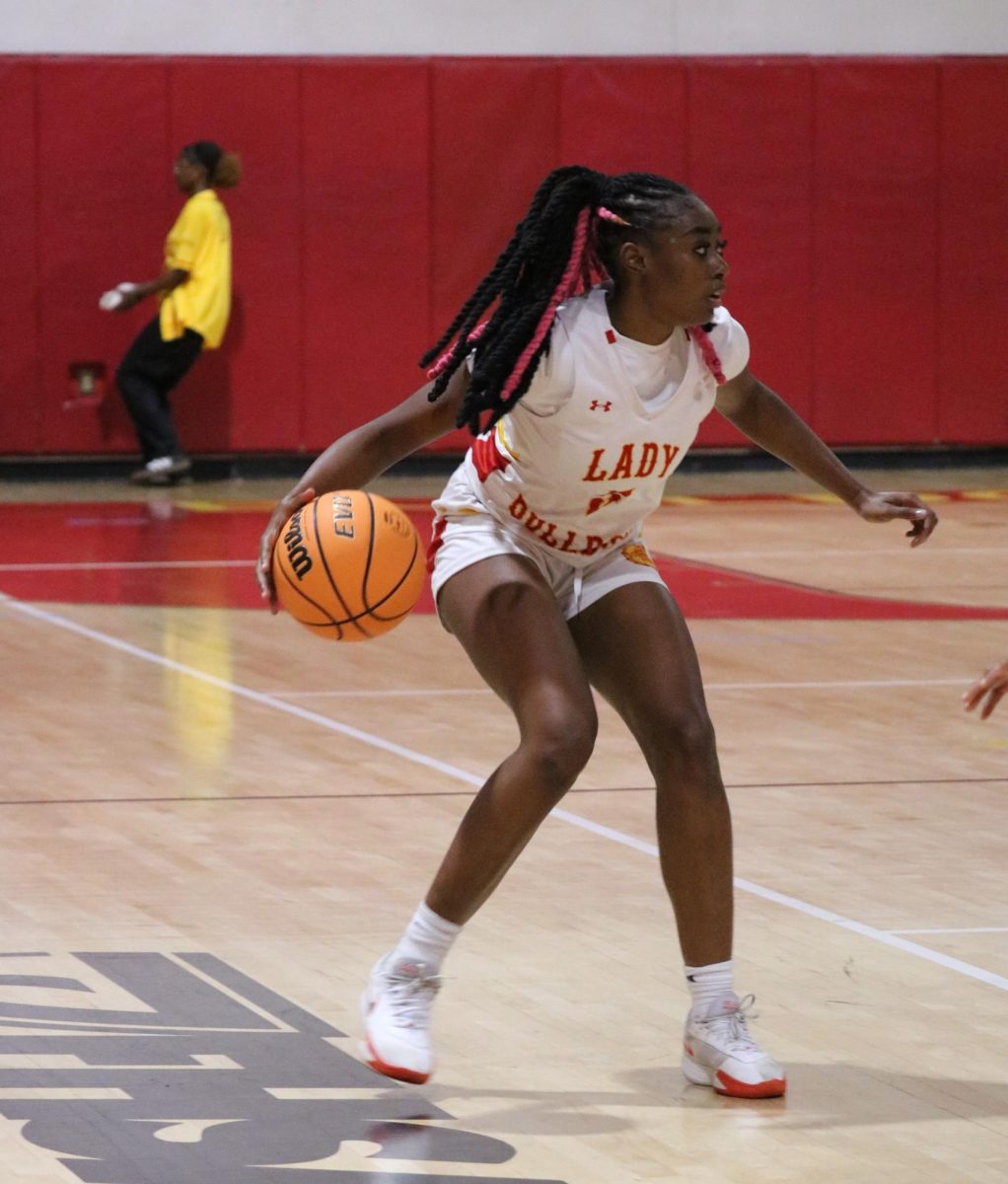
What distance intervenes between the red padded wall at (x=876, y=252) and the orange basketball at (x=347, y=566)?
13.9 meters

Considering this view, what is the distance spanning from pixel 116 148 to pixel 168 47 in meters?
0.81

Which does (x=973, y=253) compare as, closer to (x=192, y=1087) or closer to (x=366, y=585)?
(x=366, y=585)

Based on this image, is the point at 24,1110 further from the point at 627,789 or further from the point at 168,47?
the point at 168,47

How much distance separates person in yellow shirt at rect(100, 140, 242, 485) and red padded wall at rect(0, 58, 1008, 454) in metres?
0.60

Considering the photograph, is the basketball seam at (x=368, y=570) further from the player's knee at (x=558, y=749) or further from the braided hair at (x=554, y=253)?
the player's knee at (x=558, y=749)

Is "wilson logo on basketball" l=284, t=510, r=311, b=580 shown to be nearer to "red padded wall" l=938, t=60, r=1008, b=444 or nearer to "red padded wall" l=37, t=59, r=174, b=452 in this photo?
"red padded wall" l=37, t=59, r=174, b=452

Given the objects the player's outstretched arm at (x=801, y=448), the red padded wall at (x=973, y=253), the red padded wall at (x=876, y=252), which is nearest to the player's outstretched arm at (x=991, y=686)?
the player's outstretched arm at (x=801, y=448)

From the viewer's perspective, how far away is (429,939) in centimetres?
479

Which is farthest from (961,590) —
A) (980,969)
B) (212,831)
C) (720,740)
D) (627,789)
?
(980,969)

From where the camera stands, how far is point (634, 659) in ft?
15.8

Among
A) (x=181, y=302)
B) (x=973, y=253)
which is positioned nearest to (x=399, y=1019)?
(x=181, y=302)

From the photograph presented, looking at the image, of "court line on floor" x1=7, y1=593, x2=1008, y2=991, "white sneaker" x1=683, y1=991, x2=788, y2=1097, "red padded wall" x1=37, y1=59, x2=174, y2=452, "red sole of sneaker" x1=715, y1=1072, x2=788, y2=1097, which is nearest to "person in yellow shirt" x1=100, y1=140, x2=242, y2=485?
"red padded wall" x1=37, y1=59, x2=174, y2=452

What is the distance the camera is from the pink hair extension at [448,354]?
16.1ft

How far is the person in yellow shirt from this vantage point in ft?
55.5
